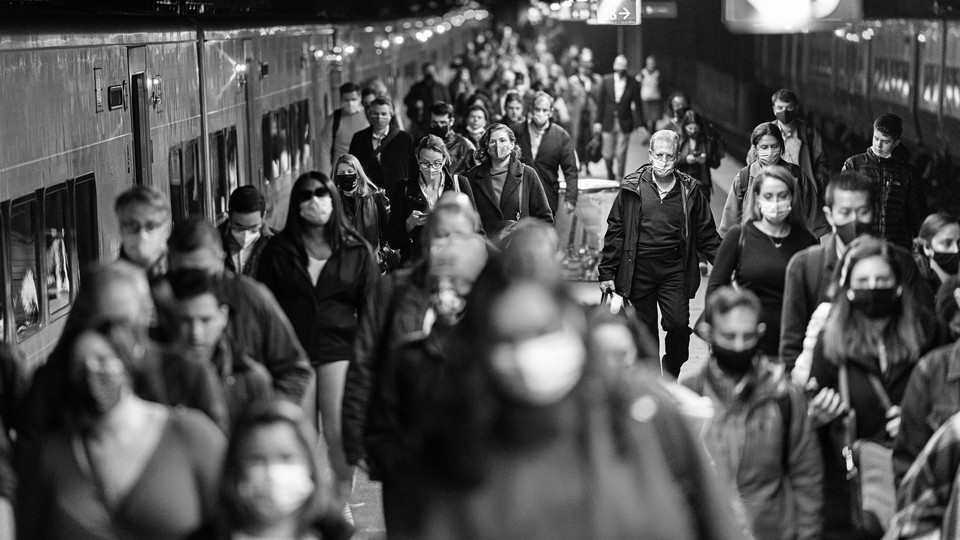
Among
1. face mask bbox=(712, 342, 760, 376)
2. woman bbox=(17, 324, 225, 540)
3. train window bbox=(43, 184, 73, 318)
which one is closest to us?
woman bbox=(17, 324, 225, 540)

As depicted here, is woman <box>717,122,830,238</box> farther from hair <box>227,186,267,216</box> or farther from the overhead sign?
the overhead sign

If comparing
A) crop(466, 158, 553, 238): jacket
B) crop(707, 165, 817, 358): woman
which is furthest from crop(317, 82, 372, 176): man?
crop(707, 165, 817, 358): woman

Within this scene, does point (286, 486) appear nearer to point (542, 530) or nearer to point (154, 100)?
point (542, 530)

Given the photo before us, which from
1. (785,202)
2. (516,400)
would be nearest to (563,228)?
(785,202)

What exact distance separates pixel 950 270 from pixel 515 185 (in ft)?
12.7

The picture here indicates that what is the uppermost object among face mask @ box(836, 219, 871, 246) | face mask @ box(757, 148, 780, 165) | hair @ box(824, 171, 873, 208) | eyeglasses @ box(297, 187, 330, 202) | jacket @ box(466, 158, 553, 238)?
hair @ box(824, 171, 873, 208)

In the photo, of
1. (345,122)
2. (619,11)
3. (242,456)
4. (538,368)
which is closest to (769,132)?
(345,122)

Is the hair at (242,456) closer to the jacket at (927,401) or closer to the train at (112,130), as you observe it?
the jacket at (927,401)

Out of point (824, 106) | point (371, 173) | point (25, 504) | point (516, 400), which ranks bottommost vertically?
Answer: point (824, 106)

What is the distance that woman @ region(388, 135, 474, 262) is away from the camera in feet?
34.0

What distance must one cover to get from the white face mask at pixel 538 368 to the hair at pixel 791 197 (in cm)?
456

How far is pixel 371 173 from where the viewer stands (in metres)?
13.2

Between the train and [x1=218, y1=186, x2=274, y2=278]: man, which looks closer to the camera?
[x1=218, y1=186, x2=274, y2=278]: man

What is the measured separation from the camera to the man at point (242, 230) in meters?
7.82
